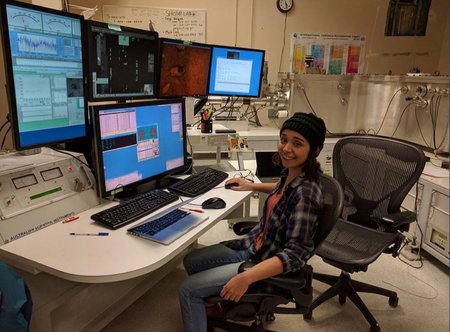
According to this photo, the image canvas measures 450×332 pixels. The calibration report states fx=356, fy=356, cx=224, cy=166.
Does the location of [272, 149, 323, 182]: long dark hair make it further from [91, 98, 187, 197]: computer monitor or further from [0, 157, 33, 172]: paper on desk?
[0, 157, 33, 172]: paper on desk

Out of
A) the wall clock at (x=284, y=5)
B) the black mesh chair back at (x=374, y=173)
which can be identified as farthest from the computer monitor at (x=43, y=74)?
the wall clock at (x=284, y=5)

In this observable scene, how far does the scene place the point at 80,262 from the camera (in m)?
1.17

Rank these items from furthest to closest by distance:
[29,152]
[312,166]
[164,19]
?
[164,19]
[29,152]
[312,166]

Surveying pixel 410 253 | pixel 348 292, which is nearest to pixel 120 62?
pixel 348 292

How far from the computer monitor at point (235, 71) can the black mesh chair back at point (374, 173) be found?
968mm

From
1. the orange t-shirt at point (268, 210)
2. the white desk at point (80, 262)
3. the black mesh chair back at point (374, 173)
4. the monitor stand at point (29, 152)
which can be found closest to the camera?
the white desk at point (80, 262)

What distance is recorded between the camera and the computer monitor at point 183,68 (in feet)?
6.62

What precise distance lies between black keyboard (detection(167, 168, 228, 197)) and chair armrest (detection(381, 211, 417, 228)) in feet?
2.98

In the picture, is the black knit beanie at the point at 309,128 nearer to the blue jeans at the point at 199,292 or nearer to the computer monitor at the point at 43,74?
the blue jeans at the point at 199,292

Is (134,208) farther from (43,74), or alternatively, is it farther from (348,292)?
(348,292)

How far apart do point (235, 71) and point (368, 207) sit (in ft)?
4.44

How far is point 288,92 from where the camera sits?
340 cm

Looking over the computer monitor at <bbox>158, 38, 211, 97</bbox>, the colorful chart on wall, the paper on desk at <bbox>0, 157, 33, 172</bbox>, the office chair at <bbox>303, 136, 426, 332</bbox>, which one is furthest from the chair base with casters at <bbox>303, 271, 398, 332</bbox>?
the colorful chart on wall

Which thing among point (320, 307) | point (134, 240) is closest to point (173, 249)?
point (134, 240)
